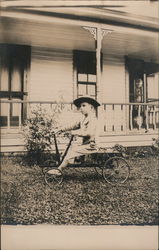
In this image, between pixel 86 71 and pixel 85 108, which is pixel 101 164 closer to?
pixel 85 108

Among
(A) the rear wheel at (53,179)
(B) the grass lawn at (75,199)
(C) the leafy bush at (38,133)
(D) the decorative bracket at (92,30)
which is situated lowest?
(B) the grass lawn at (75,199)

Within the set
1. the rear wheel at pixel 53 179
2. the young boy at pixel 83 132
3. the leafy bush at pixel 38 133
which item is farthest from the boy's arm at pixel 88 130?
the rear wheel at pixel 53 179

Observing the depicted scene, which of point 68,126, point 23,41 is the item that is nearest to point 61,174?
point 68,126

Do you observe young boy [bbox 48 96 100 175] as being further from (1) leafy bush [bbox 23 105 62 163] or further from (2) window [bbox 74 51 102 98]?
(2) window [bbox 74 51 102 98]

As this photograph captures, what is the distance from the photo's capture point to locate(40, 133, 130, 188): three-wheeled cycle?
1631 millimetres

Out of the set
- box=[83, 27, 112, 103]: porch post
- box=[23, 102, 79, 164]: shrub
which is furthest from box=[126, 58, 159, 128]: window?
box=[23, 102, 79, 164]: shrub

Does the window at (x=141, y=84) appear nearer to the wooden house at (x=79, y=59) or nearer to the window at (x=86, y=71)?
the wooden house at (x=79, y=59)

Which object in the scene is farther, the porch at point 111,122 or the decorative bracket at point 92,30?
the decorative bracket at point 92,30

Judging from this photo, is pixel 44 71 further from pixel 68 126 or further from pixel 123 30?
pixel 123 30

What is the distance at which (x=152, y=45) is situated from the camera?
1.90 meters

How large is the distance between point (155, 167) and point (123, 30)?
100 cm

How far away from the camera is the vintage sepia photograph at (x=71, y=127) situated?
158cm

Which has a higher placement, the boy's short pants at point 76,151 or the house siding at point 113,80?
the house siding at point 113,80

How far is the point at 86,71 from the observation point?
2.12m
